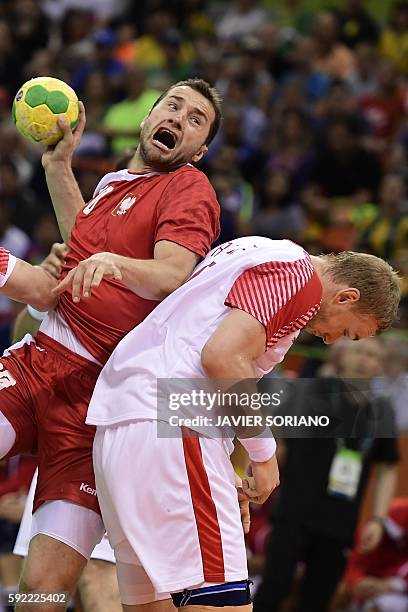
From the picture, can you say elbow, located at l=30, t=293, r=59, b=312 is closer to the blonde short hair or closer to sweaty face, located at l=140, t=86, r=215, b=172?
sweaty face, located at l=140, t=86, r=215, b=172

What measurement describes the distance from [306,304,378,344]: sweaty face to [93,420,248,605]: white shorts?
0.62 m

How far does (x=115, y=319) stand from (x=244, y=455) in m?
3.61

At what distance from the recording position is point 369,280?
406cm

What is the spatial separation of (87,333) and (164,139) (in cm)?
87

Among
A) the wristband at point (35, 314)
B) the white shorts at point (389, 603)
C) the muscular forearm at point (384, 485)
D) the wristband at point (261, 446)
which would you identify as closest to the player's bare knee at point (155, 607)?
the wristband at point (261, 446)

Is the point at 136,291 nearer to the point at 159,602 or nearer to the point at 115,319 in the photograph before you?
the point at 115,319

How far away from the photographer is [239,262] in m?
3.98

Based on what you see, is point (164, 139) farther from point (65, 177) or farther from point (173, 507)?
point (173, 507)

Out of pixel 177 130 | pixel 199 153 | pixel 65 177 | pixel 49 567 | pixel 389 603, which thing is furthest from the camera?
pixel 389 603

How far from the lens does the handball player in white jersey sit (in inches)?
150

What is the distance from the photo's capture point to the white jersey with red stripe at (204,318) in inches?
152

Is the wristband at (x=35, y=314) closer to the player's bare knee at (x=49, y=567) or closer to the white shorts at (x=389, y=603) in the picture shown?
the player's bare knee at (x=49, y=567)

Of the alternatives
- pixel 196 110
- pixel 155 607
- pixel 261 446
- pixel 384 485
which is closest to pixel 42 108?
pixel 196 110

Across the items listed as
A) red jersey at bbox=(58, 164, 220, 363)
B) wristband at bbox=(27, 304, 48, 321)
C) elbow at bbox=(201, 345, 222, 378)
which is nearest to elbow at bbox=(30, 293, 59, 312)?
red jersey at bbox=(58, 164, 220, 363)
